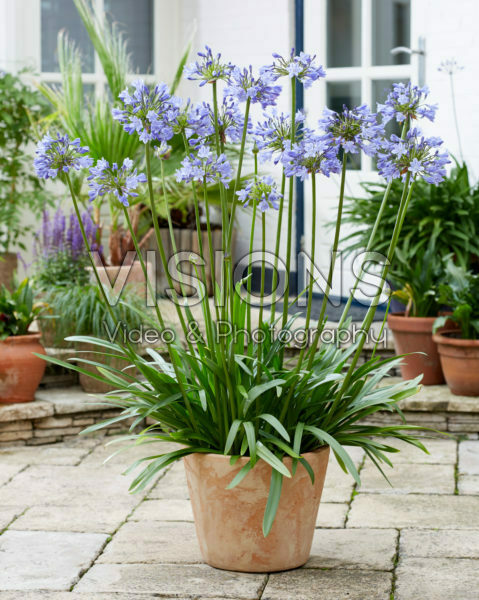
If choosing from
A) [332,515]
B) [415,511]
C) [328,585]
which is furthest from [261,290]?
[415,511]

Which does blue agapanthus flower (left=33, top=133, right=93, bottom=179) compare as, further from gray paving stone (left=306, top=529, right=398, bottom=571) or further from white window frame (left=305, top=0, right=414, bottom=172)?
white window frame (left=305, top=0, right=414, bottom=172)

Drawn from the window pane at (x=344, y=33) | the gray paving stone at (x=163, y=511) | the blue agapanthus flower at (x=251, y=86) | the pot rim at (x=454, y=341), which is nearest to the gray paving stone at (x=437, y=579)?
the gray paving stone at (x=163, y=511)

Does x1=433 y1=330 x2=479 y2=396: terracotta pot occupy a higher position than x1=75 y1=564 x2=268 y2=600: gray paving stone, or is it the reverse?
x1=433 y1=330 x2=479 y2=396: terracotta pot

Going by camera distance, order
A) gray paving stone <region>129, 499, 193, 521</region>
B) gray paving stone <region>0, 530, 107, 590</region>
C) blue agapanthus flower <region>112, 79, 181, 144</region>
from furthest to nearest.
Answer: gray paving stone <region>129, 499, 193, 521</region>, gray paving stone <region>0, 530, 107, 590</region>, blue agapanthus flower <region>112, 79, 181, 144</region>

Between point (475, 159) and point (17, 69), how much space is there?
122 inches

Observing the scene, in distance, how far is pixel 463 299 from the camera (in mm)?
3932

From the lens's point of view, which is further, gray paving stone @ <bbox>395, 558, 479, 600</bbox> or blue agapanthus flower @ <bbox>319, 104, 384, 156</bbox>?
gray paving stone @ <bbox>395, 558, 479, 600</bbox>

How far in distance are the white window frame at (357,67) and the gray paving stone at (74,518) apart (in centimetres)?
305

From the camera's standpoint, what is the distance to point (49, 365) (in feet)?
14.3

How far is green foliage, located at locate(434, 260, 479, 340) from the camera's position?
12.8ft

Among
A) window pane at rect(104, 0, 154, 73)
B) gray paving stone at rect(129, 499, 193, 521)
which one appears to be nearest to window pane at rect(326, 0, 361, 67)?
window pane at rect(104, 0, 154, 73)

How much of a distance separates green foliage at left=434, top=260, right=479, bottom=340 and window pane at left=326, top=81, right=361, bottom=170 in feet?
5.66

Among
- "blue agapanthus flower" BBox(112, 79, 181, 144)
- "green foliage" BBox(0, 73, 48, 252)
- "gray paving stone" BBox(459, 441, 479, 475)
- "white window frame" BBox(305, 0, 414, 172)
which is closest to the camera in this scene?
"blue agapanthus flower" BBox(112, 79, 181, 144)

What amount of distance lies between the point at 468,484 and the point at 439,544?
2.12 ft
